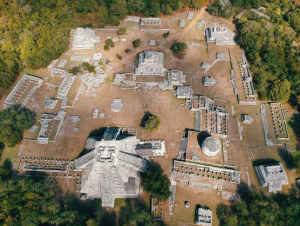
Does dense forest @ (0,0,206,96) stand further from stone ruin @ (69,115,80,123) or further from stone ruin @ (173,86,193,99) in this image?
stone ruin @ (173,86,193,99)

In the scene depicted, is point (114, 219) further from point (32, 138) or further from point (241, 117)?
point (241, 117)

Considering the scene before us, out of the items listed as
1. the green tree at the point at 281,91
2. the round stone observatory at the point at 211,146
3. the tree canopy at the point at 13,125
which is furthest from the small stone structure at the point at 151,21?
the tree canopy at the point at 13,125

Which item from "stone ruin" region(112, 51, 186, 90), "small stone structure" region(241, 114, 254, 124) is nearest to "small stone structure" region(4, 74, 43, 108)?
"stone ruin" region(112, 51, 186, 90)

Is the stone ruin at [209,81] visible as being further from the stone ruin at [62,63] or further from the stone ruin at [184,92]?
the stone ruin at [62,63]

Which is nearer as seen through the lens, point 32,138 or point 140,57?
point 32,138

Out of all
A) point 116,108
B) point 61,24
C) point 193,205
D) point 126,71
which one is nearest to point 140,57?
point 126,71

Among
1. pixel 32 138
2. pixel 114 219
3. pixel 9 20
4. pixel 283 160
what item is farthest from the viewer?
pixel 9 20
